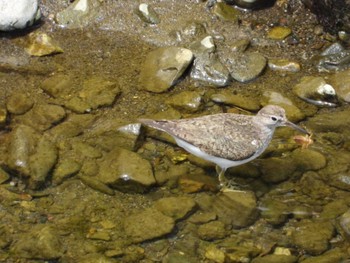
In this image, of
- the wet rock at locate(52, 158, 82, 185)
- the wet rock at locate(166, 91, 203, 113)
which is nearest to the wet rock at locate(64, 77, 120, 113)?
the wet rock at locate(166, 91, 203, 113)

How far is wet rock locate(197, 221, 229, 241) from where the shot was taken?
6.98m

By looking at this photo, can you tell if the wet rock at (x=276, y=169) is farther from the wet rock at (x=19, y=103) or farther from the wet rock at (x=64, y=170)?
the wet rock at (x=19, y=103)

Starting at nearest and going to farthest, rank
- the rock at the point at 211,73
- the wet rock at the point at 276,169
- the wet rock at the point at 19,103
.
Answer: the wet rock at the point at 276,169 < the wet rock at the point at 19,103 < the rock at the point at 211,73

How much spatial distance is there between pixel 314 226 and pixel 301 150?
4.18 ft

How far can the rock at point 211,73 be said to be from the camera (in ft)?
30.0

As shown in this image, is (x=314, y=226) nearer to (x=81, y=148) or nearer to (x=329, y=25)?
(x=81, y=148)

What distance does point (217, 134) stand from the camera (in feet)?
24.4

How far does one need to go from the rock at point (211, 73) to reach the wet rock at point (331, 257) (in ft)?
10.2

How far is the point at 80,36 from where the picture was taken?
9.75m

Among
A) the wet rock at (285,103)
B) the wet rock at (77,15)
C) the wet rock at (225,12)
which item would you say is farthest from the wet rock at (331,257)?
the wet rock at (77,15)

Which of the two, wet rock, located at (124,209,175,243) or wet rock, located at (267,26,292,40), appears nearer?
wet rock, located at (124,209,175,243)

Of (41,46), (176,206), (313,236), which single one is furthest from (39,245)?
(41,46)

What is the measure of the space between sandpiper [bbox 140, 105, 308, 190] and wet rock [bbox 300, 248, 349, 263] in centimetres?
138

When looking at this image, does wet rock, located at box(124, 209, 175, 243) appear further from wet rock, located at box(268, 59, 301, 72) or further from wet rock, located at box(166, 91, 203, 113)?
wet rock, located at box(268, 59, 301, 72)
